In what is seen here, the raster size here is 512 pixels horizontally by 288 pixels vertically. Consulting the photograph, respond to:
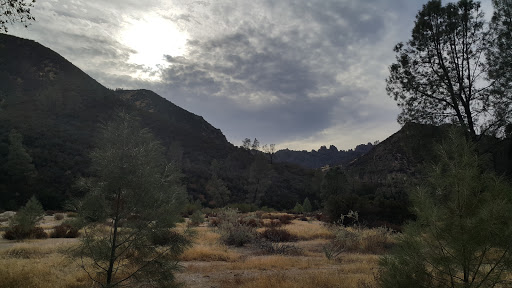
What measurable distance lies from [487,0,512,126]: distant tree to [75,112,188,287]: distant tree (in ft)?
51.0

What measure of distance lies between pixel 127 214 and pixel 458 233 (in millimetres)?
5547

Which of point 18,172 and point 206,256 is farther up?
point 18,172

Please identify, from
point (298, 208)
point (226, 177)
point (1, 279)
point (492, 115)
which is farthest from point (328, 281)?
point (226, 177)

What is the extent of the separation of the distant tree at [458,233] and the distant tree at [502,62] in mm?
12054

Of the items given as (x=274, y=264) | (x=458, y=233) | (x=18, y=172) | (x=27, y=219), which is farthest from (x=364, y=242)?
(x=18, y=172)

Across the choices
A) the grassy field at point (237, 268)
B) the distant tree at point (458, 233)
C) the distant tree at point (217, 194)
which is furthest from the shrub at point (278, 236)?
the distant tree at point (217, 194)

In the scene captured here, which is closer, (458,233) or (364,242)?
(458,233)

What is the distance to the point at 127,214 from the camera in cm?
550

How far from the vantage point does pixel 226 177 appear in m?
62.5

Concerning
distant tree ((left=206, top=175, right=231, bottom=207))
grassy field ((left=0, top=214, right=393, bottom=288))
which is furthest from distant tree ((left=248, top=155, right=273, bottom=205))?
grassy field ((left=0, top=214, right=393, bottom=288))

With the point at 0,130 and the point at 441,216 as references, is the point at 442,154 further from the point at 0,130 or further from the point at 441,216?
the point at 0,130

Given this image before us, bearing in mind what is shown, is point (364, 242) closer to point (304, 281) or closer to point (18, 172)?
point (304, 281)

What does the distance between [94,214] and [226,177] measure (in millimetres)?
57704

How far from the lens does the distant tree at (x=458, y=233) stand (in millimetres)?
3565
